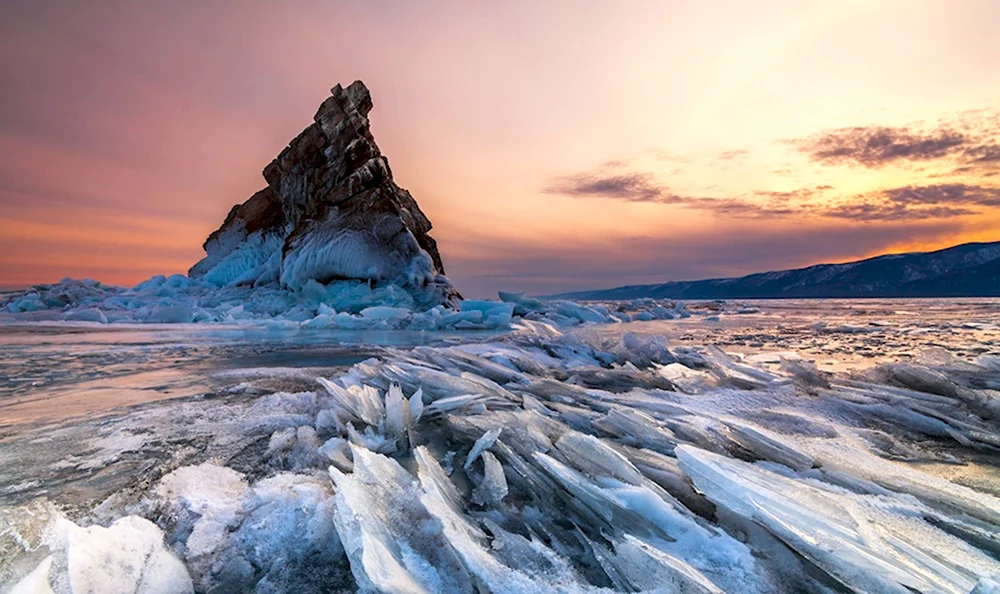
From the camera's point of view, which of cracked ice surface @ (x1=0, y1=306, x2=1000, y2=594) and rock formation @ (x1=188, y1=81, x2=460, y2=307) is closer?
cracked ice surface @ (x1=0, y1=306, x2=1000, y2=594)

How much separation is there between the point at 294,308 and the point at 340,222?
3.82 meters

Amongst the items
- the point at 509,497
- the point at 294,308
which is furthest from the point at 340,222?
the point at 509,497

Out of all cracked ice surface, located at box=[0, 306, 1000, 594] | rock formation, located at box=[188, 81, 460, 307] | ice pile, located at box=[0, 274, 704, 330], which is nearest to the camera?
cracked ice surface, located at box=[0, 306, 1000, 594]

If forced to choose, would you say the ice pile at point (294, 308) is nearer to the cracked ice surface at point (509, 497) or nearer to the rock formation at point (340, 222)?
the rock formation at point (340, 222)

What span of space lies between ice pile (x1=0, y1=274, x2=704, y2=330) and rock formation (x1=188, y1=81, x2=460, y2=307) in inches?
23.8

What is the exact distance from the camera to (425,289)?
16.4 metres

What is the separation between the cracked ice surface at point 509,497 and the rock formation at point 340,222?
13.9 m

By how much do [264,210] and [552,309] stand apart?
55.3ft

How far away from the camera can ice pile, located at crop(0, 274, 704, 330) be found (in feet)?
41.8

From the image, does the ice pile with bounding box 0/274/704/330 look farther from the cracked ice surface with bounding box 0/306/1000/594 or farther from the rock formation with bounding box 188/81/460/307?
the cracked ice surface with bounding box 0/306/1000/594

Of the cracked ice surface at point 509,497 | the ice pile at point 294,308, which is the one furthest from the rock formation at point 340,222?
the cracked ice surface at point 509,497

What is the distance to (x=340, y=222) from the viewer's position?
17078 mm

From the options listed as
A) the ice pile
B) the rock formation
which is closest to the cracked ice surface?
the ice pile

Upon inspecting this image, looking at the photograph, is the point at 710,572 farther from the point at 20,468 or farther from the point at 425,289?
the point at 425,289
